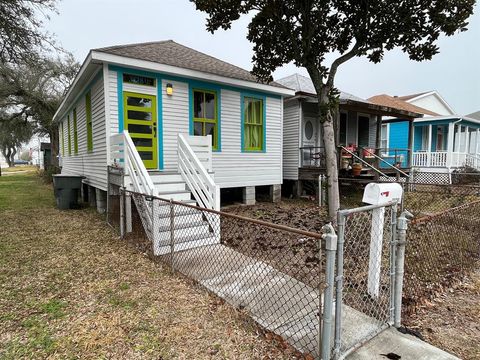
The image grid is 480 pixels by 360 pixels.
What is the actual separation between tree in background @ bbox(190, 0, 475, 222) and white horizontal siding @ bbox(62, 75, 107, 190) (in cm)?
323

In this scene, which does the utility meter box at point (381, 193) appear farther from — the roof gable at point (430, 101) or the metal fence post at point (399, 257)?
the roof gable at point (430, 101)

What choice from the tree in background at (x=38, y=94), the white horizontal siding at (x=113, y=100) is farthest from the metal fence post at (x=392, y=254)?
the tree in background at (x=38, y=94)

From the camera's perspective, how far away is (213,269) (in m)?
3.91

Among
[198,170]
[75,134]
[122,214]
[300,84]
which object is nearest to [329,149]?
[198,170]

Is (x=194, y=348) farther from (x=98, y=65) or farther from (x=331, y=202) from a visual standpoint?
(x=98, y=65)

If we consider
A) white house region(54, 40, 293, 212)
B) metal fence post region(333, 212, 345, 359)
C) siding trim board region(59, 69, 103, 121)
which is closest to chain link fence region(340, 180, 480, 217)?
white house region(54, 40, 293, 212)

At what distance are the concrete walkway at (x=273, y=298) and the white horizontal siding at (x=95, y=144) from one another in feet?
13.4

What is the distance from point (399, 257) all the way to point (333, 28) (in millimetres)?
6036

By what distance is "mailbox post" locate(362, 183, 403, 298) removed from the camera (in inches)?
105

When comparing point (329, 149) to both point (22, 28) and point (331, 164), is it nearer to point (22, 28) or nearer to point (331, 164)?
point (331, 164)

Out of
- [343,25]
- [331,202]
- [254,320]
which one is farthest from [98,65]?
[254,320]

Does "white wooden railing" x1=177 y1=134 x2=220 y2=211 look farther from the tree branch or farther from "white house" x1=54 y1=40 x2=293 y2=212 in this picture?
the tree branch

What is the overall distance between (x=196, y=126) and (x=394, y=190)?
6054 mm

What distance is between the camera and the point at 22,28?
25.2ft
